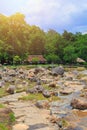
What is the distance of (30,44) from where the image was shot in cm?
10706

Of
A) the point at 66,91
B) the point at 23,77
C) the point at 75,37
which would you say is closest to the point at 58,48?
the point at 75,37

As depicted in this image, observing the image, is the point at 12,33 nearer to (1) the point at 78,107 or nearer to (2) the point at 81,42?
(2) the point at 81,42

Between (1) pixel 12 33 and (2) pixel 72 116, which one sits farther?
(1) pixel 12 33

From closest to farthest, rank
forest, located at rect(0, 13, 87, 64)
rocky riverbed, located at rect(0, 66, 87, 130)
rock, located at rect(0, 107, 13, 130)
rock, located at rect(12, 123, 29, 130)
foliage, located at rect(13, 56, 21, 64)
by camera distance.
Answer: rock, located at rect(12, 123, 29, 130), rock, located at rect(0, 107, 13, 130), rocky riverbed, located at rect(0, 66, 87, 130), foliage, located at rect(13, 56, 21, 64), forest, located at rect(0, 13, 87, 64)

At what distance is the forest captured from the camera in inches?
3533

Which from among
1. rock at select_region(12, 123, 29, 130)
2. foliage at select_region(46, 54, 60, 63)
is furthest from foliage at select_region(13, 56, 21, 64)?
rock at select_region(12, 123, 29, 130)

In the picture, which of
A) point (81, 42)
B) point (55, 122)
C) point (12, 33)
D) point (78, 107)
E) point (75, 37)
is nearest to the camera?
point (55, 122)

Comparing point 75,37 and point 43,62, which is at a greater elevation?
point 75,37

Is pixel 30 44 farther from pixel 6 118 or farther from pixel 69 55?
pixel 6 118

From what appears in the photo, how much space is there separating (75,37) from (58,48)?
1677cm

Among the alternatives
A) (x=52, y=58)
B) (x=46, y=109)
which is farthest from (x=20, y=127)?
(x=52, y=58)

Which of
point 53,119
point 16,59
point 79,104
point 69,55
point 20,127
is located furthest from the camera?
point 69,55

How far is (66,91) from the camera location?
1533 inches

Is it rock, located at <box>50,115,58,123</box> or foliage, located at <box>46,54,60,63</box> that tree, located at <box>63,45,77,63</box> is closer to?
foliage, located at <box>46,54,60,63</box>
